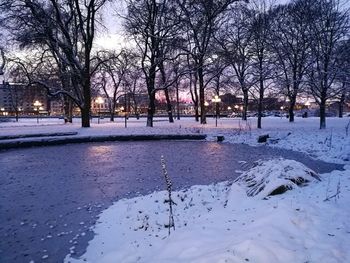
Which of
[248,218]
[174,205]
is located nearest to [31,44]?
[174,205]

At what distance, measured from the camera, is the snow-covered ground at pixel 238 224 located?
4973 millimetres

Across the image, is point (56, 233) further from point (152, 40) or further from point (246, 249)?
point (152, 40)

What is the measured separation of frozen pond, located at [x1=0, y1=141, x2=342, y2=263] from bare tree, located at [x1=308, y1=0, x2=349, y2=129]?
1094 centimetres

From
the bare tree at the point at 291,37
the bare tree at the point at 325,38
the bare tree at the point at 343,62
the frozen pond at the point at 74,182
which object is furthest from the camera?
the bare tree at the point at 291,37

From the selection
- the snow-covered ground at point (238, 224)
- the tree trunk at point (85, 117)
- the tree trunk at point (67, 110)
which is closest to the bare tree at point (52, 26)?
the tree trunk at point (85, 117)

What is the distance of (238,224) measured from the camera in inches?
246

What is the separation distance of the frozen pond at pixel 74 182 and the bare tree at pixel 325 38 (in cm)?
1094

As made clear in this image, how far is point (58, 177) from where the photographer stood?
12586mm

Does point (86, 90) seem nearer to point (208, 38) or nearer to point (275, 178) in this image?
point (208, 38)

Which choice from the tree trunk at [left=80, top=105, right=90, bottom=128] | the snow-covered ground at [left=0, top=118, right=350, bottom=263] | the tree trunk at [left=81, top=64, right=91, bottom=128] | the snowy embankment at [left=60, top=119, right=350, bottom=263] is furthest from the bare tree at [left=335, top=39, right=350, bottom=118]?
the tree trunk at [left=80, top=105, right=90, bottom=128]

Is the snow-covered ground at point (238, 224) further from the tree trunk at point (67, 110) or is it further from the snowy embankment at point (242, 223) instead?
the tree trunk at point (67, 110)

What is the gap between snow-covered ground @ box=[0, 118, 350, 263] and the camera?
4973mm

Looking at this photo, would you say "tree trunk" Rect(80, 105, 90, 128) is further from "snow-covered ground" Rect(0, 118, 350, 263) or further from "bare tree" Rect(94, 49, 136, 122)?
"snow-covered ground" Rect(0, 118, 350, 263)

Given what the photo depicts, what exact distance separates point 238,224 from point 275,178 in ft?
7.65
